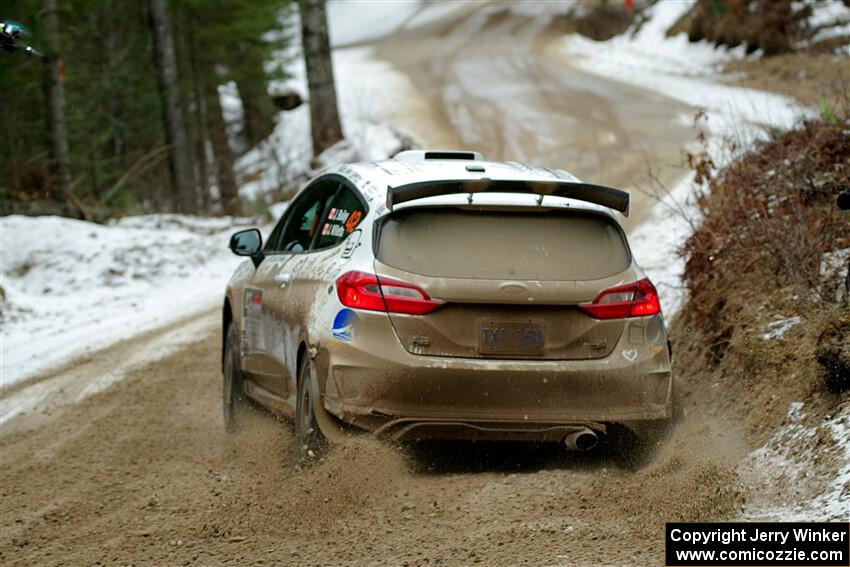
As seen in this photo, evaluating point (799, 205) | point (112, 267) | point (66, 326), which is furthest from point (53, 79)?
point (799, 205)

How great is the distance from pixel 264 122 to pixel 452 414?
107ft

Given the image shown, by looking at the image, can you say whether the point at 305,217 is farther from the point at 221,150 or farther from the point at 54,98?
the point at 221,150

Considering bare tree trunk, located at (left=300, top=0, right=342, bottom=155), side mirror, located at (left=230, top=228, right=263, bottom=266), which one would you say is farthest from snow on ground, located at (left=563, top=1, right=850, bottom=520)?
bare tree trunk, located at (left=300, top=0, right=342, bottom=155)

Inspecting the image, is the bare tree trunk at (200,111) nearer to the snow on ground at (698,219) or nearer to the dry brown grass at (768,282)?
the snow on ground at (698,219)

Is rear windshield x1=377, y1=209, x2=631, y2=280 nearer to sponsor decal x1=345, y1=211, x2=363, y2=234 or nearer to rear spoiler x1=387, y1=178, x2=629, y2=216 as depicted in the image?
rear spoiler x1=387, y1=178, x2=629, y2=216

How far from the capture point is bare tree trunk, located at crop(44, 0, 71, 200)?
1936 centimetres

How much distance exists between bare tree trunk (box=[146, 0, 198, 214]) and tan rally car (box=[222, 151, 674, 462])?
18362mm

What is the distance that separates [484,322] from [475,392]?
345 mm

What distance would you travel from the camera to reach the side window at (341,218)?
695 centimetres

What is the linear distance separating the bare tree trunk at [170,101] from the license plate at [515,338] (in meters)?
18.7

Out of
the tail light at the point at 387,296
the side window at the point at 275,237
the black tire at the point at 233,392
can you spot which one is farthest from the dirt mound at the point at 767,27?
the tail light at the point at 387,296

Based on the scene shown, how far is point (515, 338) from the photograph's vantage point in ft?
20.7

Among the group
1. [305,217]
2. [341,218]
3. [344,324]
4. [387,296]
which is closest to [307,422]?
[344,324]

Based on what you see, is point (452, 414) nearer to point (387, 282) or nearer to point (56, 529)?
point (387, 282)
